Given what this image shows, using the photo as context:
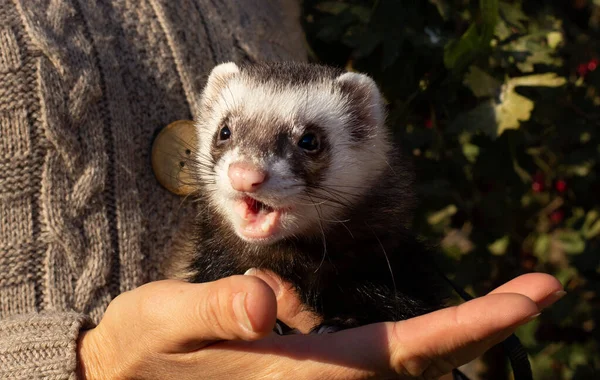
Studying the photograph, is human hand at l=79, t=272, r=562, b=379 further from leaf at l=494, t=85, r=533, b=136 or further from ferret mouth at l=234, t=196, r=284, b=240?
leaf at l=494, t=85, r=533, b=136

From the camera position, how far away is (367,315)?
1.22 meters

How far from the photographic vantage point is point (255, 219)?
1157 millimetres

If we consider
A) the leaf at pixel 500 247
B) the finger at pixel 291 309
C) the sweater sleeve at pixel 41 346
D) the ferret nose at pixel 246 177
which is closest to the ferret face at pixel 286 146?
the ferret nose at pixel 246 177

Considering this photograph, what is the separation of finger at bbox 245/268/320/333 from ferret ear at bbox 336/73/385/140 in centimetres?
35

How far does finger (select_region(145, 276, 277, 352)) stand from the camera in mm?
821

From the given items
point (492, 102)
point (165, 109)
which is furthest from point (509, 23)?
point (165, 109)

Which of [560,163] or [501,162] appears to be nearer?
[501,162]

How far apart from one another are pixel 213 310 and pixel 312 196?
1.32ft

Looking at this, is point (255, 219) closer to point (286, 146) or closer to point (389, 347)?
point (286, 146)

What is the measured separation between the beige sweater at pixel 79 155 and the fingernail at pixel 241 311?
0.43 m

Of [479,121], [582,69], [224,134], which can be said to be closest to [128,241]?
[224,134]

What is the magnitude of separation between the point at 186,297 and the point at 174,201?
23.1 inches

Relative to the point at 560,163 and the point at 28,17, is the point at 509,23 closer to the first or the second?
the point at 560,163

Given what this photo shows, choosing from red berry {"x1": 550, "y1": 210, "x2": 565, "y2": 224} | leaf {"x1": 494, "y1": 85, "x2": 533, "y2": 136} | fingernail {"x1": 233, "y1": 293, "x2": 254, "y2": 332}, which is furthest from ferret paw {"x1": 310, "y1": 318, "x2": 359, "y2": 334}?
red berry {"x1": 550, "y1": 210, "x2": 565, "y2": 224}
